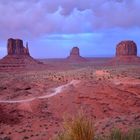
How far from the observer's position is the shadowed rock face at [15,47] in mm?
79625

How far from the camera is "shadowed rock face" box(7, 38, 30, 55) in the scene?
79.6 m

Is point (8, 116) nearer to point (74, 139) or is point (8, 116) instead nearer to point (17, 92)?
point (17, 92)

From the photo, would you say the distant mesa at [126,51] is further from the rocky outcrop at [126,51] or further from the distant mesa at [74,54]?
the distant mesa at [74,54]

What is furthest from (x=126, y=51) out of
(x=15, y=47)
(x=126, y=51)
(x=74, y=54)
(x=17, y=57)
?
(x=74, y=54)

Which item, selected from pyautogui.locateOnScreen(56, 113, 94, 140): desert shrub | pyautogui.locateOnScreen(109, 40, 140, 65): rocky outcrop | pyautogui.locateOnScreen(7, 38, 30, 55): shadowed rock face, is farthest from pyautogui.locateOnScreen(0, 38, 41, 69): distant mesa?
pyautogui.locateOnScreen(56, 113, 94, 140): desert shrub

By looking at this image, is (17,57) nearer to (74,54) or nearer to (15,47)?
(15,47)

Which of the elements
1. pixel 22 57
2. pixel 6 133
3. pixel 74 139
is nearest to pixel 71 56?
pixel 22 57

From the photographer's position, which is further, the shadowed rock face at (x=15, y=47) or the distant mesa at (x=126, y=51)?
the distant mesa at (x=126, y=51)

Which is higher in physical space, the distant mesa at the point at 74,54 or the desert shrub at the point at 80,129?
the distant mesa at the point at 74,54

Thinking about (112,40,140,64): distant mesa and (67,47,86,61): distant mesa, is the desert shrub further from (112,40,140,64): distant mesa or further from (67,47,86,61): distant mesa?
(67,47,86,61): distant mesa

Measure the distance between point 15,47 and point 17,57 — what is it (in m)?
3.43

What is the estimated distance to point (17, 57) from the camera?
77.9m

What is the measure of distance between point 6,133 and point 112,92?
10.4m

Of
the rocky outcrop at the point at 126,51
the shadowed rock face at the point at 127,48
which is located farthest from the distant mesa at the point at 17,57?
the shadowed rock face at the point at 127,48
